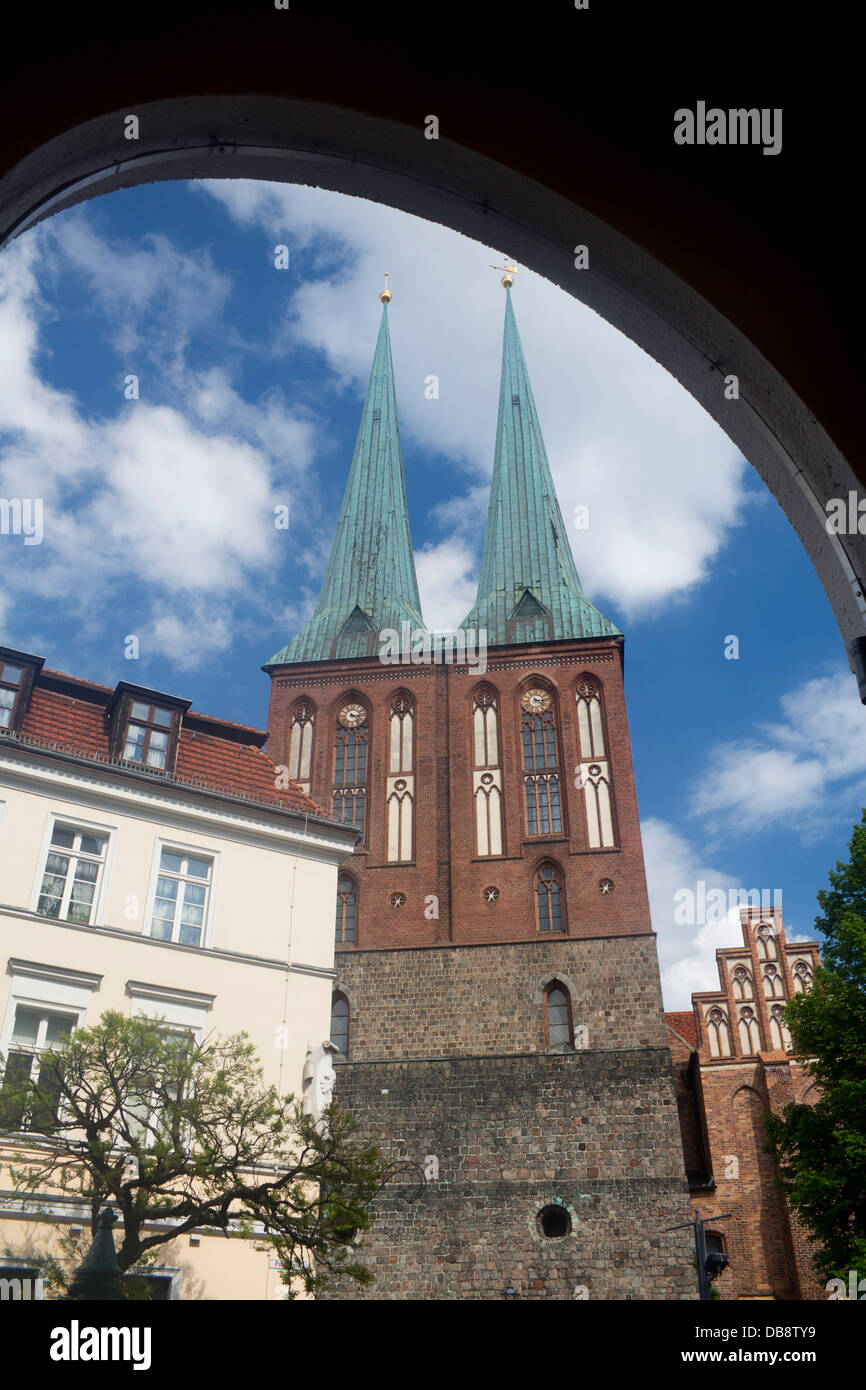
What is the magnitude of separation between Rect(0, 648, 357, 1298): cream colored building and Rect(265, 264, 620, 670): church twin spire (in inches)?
626

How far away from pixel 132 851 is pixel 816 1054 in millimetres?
10140

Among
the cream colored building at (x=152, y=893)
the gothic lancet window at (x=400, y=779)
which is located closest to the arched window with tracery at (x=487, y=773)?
the gothic lancet window at (x=400, y=779)

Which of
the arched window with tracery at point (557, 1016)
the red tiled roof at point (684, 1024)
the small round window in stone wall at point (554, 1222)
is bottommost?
Answer: the small round window in stone wall at point (554, 1222)

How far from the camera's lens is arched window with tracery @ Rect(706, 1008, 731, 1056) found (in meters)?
30.4

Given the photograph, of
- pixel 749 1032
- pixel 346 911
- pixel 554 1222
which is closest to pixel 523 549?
pixel 346 911

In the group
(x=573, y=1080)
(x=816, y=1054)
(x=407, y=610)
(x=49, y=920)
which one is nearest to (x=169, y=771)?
(x=49, y=920)

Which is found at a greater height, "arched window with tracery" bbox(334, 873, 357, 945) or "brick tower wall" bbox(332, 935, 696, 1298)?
"arched window with tracery" bbox(334, 873, 357, 945)

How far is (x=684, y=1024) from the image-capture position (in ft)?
122

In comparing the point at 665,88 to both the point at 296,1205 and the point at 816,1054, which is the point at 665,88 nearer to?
the point at 296,1205

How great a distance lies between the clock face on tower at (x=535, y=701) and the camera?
31406 millimetres

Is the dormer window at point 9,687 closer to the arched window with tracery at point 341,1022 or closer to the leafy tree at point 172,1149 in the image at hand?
the leafy tree at point 172,1149

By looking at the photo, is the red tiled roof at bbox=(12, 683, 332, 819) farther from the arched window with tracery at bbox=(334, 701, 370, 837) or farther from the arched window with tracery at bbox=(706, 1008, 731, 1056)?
the arched window with tracery at bbox=(706, 1008, 731, 1056)

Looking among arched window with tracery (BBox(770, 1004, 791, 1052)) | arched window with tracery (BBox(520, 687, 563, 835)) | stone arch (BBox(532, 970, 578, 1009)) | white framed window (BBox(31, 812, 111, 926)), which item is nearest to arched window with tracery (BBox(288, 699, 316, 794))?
arched window with tracery (BBox(520, 687, 563, 835))

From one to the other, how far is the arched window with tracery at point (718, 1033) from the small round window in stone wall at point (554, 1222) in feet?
25.8
